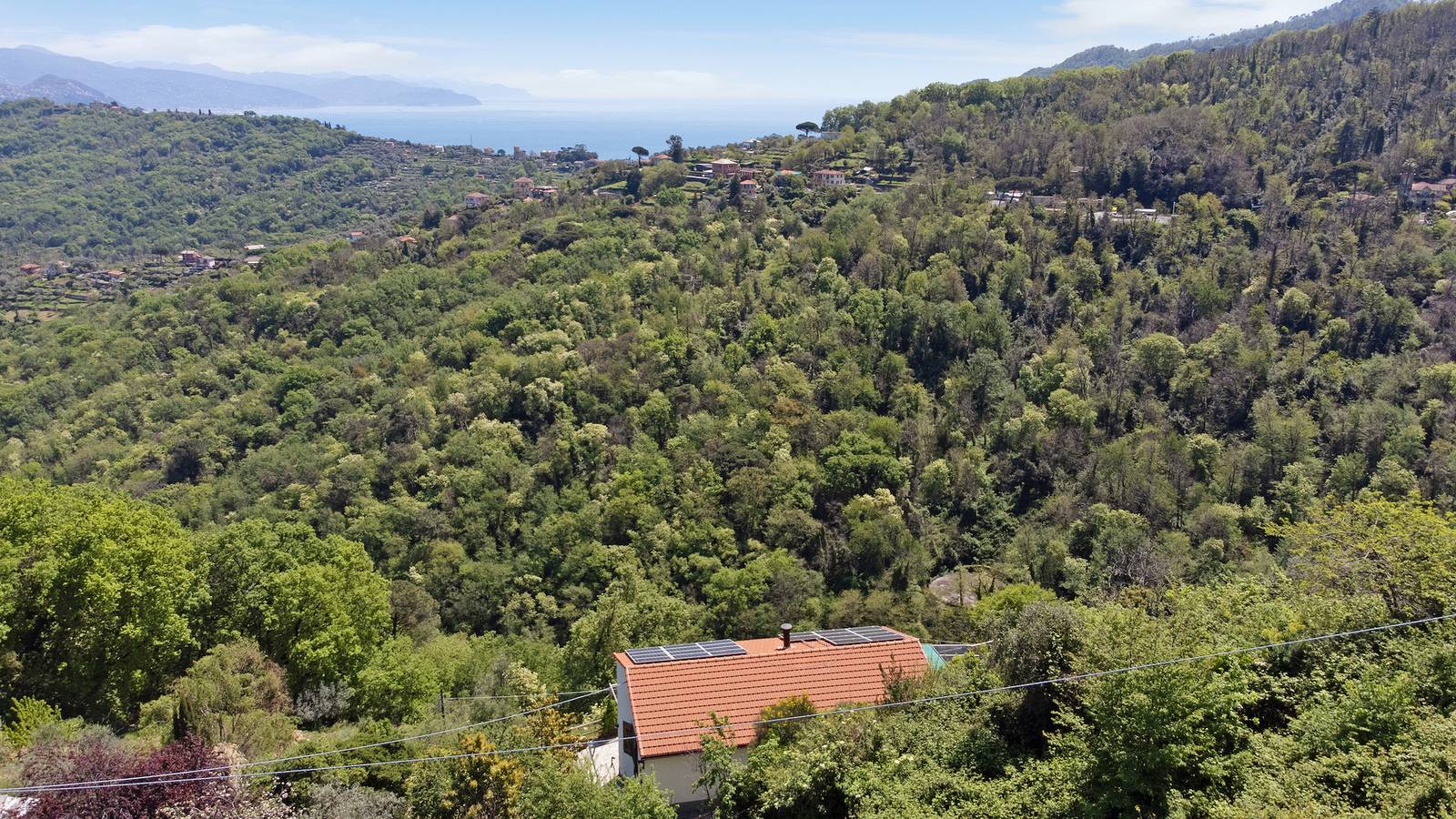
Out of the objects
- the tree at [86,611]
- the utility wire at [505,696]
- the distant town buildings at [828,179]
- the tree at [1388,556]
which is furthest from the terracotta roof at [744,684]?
the distant town buildings at [828,179]

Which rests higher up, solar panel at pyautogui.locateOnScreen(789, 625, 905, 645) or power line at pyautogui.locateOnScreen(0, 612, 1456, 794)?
power line at pyautogui.locateOnScreen(0, 612, 1456, 794)

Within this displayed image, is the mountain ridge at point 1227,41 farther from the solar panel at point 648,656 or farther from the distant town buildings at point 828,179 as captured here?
the solar panel at point 648,656

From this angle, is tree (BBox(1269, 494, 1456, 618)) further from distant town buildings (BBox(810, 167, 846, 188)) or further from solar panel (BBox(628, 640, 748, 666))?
distant town buildings (BBox(810, 167, 846, 188))

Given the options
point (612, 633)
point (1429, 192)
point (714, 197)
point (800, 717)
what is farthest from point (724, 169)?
point (800, 717)

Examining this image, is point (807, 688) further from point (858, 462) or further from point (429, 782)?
point (858, 462)

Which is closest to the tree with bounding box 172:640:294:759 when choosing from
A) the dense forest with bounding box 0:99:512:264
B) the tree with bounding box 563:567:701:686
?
the tree with bounding box 563:567:701:686

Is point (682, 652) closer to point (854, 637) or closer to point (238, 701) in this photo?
point (854, 637)
